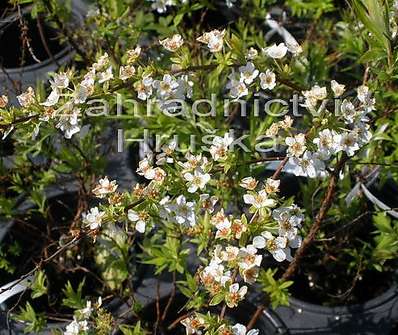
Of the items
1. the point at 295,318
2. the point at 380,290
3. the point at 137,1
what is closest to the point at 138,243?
the point at 295,318

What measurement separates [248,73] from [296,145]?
0.14 m

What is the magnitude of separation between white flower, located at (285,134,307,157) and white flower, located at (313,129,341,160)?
0.02 metres

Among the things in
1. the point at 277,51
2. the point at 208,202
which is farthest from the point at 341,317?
the point at 277,51

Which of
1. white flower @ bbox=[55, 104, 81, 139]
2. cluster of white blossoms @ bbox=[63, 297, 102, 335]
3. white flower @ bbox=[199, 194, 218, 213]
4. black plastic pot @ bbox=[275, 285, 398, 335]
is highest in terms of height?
white flower @ bbox=[55, 104, 81, 139]

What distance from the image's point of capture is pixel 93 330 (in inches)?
41.9

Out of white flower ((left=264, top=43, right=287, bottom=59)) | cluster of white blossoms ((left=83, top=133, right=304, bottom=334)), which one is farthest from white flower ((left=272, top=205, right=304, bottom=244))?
white flower ((left=264, top=43, right=287, bottom=59))

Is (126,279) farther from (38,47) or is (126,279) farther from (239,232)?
(38,47)

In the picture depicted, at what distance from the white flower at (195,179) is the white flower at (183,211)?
0.02 metres

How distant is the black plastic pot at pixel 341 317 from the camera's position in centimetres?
127

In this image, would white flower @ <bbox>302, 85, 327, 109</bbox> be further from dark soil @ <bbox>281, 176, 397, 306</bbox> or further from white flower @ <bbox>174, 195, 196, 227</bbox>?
dark soil @ <bbox>281, 176, 397, 306</bbox>

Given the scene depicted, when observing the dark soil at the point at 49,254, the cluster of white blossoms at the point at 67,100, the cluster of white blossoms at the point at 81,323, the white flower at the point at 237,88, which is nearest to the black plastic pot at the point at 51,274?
the dark soil at the point at 49,254

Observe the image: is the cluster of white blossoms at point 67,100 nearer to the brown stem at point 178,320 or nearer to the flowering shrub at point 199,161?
the flowering shrub at point 199,161

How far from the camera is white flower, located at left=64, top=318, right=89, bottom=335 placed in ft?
3.30

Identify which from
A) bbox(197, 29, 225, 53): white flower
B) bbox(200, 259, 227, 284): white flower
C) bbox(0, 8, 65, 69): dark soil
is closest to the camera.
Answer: bbox(200, 259, 227, 284): white flower
